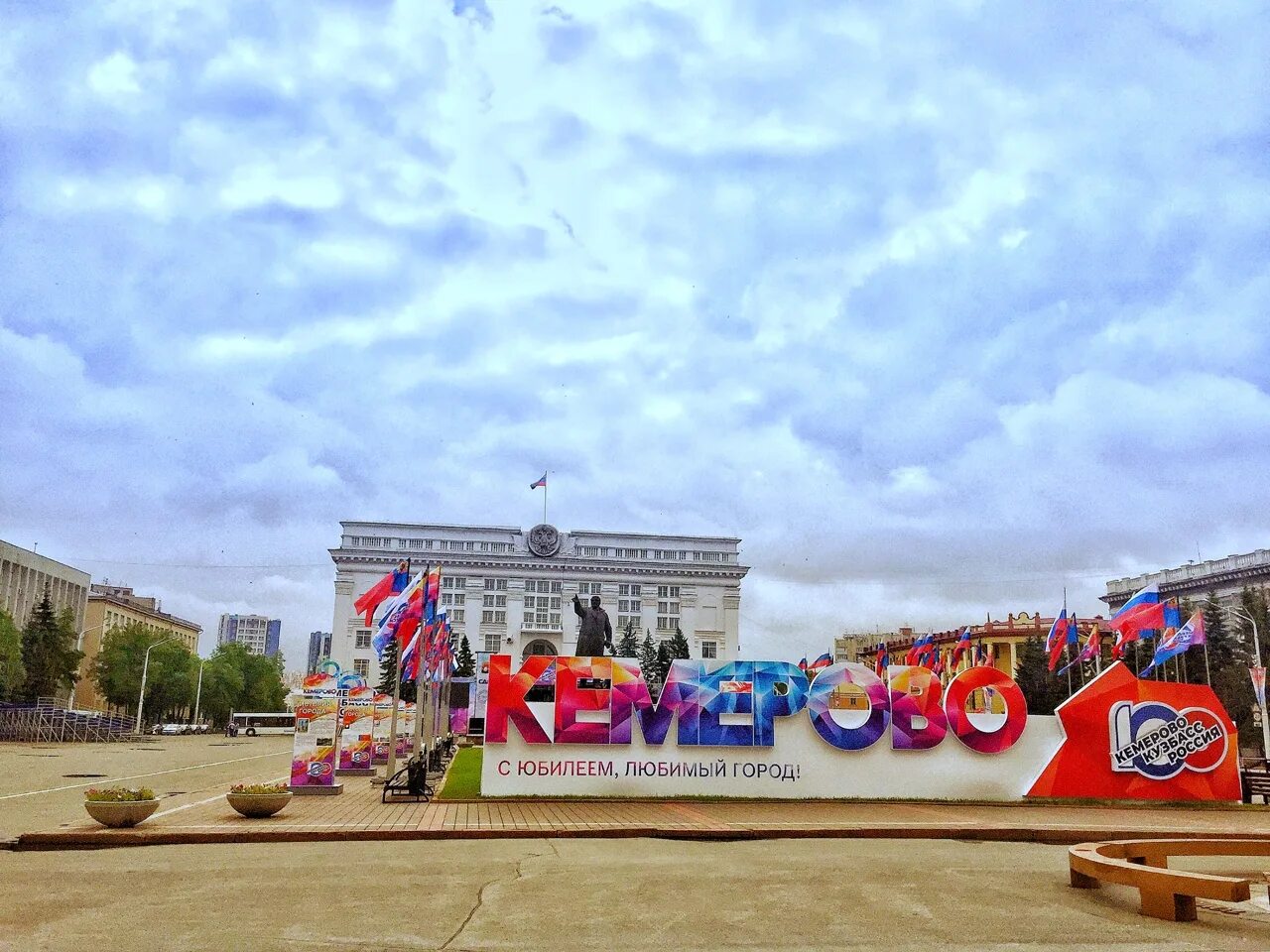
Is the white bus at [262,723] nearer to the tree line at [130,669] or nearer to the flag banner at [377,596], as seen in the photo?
the tree line at [130,669]

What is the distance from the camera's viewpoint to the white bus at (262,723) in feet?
277

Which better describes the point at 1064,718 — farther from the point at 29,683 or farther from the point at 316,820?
the point at 29,683

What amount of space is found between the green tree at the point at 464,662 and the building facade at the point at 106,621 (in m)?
25.9

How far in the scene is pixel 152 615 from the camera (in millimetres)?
131250

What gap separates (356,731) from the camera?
30.2 meters

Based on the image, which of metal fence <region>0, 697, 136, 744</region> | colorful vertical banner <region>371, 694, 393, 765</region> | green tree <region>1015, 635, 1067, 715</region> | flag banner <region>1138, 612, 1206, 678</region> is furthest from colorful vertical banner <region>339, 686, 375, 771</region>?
green tree <region>1015, 635, 1067, 715</region>

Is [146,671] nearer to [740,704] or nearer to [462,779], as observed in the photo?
[462,779]

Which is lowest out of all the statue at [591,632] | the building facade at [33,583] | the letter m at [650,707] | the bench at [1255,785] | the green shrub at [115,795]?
the bench at [1255,785]

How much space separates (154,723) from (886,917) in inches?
3551

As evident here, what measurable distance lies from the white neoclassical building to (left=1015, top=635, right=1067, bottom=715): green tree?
3666 cm

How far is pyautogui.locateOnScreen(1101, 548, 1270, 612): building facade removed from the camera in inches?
3282

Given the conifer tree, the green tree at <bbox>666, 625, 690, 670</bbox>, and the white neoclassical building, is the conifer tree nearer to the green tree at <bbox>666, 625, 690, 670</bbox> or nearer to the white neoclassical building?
the green tree at <bbox>666, 625, 690, 670</bbox>

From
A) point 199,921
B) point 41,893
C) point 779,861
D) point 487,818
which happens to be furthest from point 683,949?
point 487,818

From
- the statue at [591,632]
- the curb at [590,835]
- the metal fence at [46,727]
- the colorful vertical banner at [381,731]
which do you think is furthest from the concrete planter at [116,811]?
the metal fence at [46,727]
